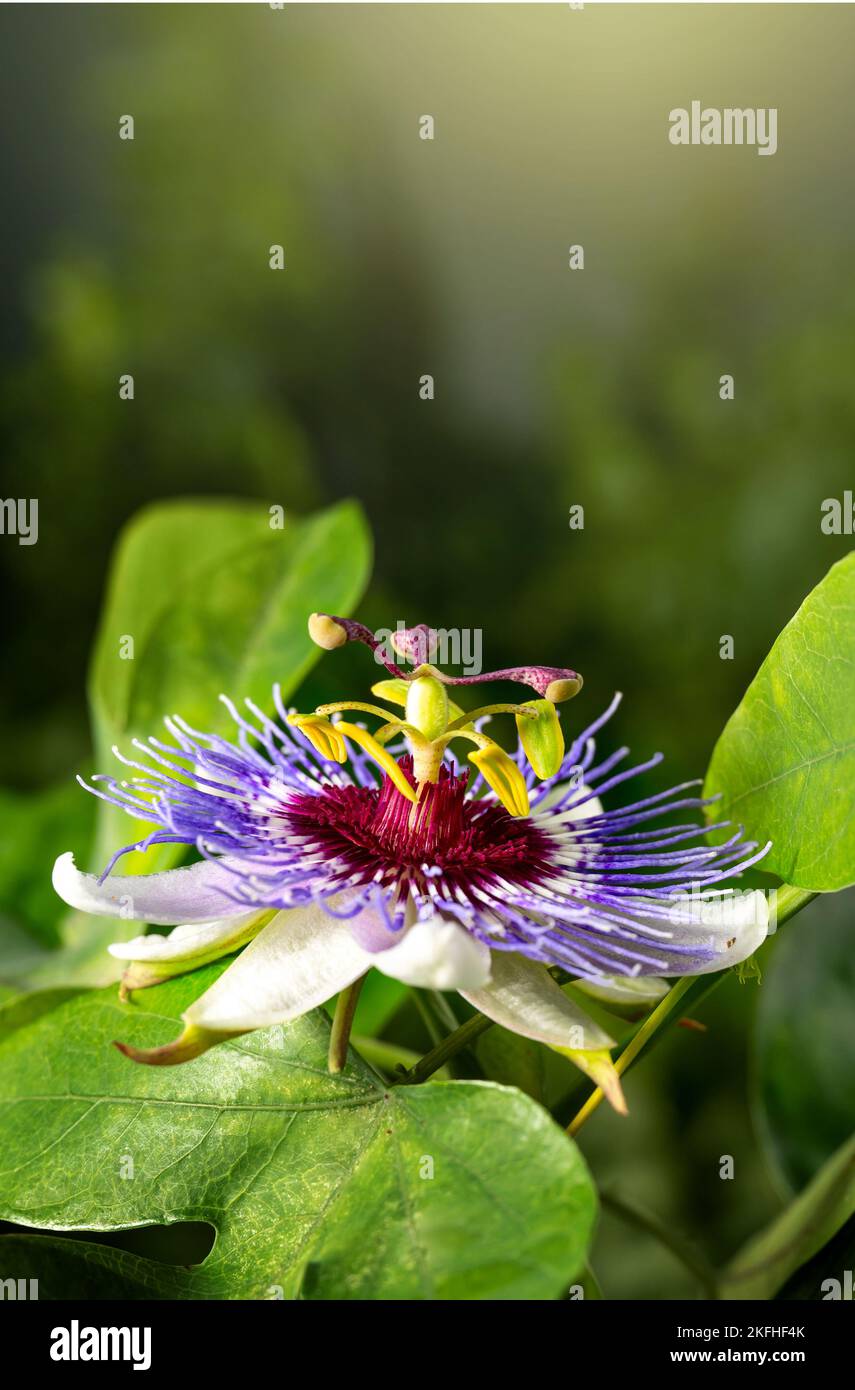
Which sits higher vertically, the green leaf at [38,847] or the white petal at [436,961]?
the white petal at [436,961]

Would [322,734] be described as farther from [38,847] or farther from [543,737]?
[38,847]

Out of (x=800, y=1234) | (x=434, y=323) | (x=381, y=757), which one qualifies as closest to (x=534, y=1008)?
(x=381, y=757)

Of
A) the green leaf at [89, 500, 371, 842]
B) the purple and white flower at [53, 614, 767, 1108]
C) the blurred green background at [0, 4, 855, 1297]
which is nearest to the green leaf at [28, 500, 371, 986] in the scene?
the green leaf at [89, 500, 371, 842]

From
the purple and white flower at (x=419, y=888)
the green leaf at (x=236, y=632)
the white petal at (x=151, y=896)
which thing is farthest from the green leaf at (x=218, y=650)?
the white petal at (x=151, y=896)

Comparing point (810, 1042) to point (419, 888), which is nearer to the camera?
point (419, 888)

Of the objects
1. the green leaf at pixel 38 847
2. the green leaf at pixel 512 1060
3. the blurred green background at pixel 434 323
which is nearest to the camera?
the green leaf at pixel 512 1060

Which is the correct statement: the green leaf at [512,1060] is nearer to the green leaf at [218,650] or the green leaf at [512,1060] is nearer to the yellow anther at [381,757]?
the yellow anther at [381,757]

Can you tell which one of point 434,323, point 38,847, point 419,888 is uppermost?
point 434,323

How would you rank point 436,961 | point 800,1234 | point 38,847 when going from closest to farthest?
point 436,961 → point 800,1234 → point 38,847
